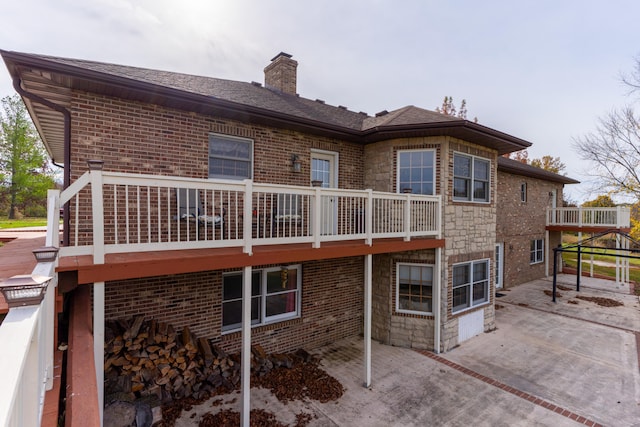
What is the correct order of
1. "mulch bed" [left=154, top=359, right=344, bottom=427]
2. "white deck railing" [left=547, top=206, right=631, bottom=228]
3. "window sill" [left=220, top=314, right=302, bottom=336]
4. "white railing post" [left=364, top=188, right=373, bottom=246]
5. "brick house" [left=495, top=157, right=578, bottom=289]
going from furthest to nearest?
"white deck railing" [left=547, top=206, right=631, bottom=228] < "brick house" [left=495, top=157, right=578, bottom=289] < "window sill" [left=220, top=314, right=302, bottom=336] < "white railing post" [left=364, top=188, right=373, bottom=246] < "mulch bed" [left=154, top=359, right=344, bottom=427]

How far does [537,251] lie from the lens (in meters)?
16.2

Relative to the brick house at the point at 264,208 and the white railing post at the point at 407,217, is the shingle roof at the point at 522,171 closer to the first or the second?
the brick house at the point at 264,208

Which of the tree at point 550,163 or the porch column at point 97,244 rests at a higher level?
the tree at point 550,163

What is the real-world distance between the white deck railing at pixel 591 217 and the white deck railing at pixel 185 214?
43.6 feet

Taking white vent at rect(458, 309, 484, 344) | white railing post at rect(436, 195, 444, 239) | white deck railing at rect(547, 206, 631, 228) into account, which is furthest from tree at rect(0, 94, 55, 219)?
white deck railing at rect(547, 206, 631, 228)

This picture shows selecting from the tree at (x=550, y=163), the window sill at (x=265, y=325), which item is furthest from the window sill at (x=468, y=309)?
the tree at (x=550, y=163)

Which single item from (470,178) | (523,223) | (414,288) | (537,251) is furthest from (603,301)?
(414,288)

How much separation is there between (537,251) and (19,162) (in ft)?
122

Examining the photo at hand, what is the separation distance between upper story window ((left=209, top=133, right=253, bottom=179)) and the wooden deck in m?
2.31

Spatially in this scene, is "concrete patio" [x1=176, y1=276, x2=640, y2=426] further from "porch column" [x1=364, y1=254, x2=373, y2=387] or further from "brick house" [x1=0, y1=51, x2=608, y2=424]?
"brick house" [x1=0, y1=51, x2=608, y2=424]

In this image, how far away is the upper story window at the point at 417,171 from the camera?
8.03 m

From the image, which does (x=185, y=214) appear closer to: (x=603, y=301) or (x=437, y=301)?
(x=437, y=301)

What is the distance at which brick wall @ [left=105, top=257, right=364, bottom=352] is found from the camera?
567 cm

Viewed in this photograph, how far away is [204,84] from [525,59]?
42.4 feet
